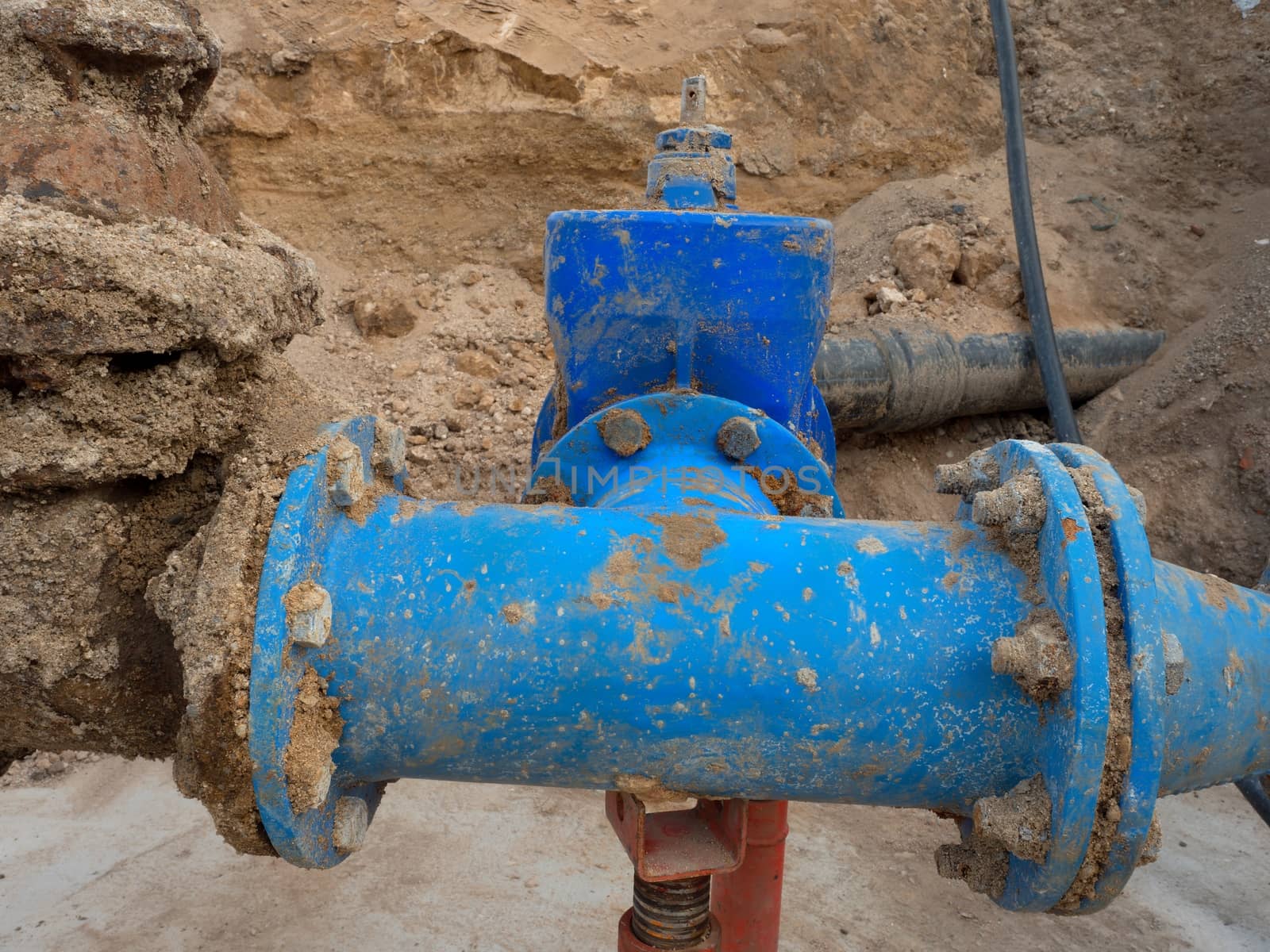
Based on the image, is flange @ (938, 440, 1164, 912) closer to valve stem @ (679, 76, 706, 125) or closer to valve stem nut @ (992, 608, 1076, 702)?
valve stem nut @ (992, 608, 1076, 702)

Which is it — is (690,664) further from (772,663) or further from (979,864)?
(979,864)

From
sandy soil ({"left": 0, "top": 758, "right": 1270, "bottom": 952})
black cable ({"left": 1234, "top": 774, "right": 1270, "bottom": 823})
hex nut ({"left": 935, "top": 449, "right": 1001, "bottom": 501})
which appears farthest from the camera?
black cable ({"left": 1234, "top": 774, "right": 1270, "bottom": 823})

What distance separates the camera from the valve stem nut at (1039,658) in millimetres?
918

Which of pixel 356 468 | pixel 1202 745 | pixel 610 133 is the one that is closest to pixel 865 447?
pixel 610 133

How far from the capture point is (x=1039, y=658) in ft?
3.03

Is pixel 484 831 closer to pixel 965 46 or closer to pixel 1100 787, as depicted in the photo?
pixel 1100 787

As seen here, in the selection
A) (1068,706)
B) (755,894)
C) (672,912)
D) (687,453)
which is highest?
(687,453)

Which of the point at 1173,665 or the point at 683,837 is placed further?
the point at 683,837

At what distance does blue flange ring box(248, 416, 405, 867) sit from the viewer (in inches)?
35.9

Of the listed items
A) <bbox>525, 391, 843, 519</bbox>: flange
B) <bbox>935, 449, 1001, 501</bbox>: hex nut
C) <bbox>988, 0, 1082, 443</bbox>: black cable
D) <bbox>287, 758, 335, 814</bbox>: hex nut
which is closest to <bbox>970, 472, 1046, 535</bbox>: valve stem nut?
<bbox>935, 449, 1001, 501</bbox>: hex nut

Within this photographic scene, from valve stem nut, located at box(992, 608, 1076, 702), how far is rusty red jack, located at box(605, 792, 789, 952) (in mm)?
399

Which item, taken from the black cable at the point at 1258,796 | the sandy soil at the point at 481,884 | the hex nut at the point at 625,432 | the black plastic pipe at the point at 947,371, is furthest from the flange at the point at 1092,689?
the black plastic pipe at the point at 947,371

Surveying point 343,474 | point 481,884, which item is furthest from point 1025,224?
point 343,474

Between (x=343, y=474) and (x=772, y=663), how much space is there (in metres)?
0.47
